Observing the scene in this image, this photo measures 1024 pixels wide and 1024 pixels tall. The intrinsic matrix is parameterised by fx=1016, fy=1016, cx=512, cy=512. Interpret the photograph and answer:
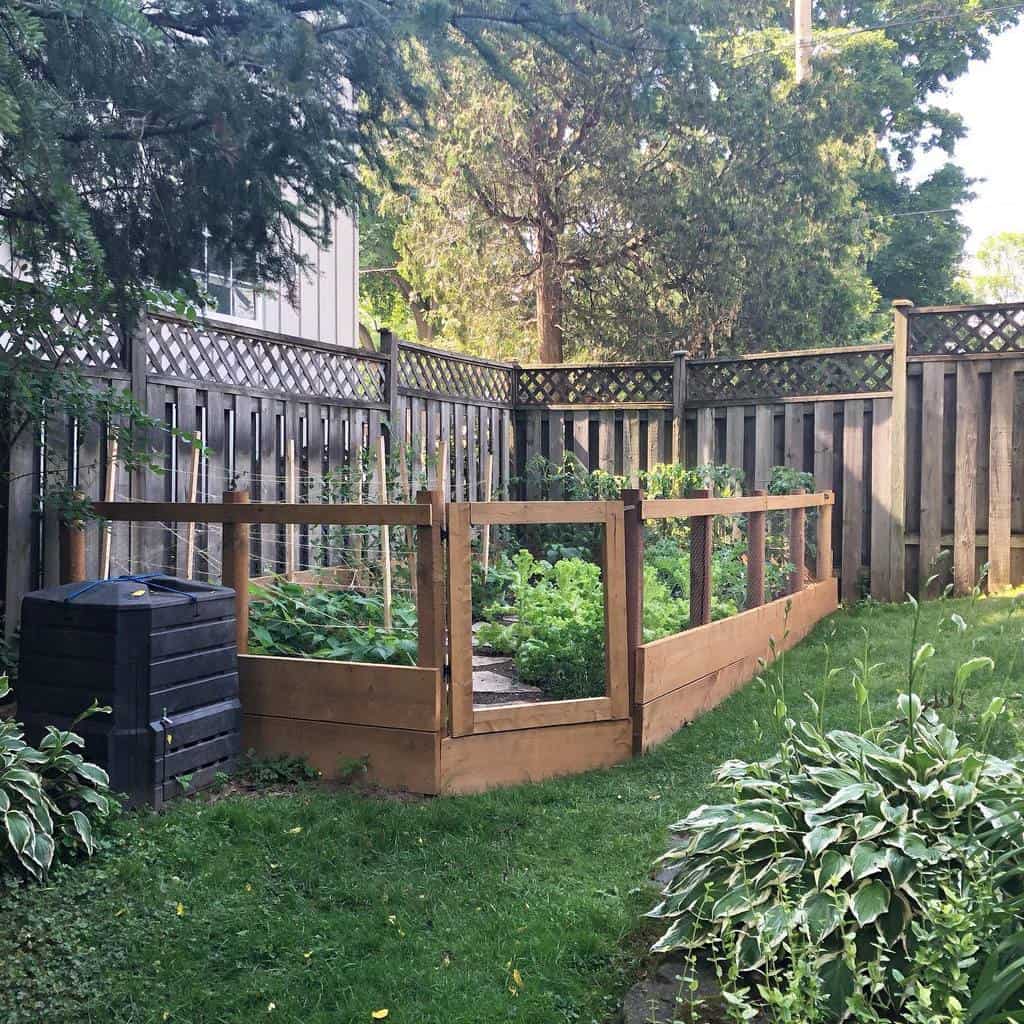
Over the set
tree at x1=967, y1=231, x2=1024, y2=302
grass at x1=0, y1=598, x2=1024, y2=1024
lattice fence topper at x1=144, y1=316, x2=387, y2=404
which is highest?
tree at x1=967, y1=231, x2=1024, y2=302

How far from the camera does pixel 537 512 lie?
427cm

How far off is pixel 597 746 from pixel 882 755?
1.86 m

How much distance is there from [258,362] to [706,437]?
462 centimetres

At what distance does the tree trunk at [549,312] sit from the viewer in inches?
573

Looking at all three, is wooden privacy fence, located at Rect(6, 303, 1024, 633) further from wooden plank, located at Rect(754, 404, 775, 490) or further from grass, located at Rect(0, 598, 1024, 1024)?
grass, located at Rect(0, 598, 1024, 1024)

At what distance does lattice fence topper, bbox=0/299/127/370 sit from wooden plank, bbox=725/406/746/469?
18.9ft

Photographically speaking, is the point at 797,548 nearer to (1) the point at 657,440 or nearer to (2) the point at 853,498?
(2) the point at 853,498

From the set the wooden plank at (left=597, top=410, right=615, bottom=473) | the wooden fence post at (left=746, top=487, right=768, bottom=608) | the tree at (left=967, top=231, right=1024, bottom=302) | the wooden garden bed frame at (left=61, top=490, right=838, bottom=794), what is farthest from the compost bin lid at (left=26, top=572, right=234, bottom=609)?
the tree at (left=967, top=231, right=1024, bottom=302)

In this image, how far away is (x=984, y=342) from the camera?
325 inches

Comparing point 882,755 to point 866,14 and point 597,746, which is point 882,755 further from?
point 866,14

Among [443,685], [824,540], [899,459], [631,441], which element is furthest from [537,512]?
[631,441]

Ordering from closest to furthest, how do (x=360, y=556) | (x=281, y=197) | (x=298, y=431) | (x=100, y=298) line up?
(x=281, y=197), (x=100, y=298), (x=360, y=556), (x=298, y=431)

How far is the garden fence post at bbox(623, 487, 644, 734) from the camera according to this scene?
4.48 metres

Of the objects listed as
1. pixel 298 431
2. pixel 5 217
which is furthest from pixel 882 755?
pixel 298 431
